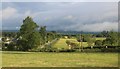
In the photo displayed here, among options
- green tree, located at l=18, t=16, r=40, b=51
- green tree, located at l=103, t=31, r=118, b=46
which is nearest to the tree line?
green tree, located at l=18, t=16, r=40, b=51

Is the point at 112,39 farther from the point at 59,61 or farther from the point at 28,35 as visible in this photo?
the point at 59,61

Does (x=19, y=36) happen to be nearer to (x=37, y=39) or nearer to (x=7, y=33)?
(x=37, y=39)

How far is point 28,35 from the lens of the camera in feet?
187

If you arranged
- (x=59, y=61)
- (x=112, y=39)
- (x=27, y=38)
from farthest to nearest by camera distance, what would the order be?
(x=112, y=39) < (x=27, y=38) < (x=59, y=61)

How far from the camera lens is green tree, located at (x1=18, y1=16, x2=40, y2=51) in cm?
5556

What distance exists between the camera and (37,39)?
5588cm

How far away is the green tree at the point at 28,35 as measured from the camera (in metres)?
55.6

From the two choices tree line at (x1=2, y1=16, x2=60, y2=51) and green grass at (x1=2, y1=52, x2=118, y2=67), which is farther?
tree line at (x1=2, y1=16, x2=60, y2=51)

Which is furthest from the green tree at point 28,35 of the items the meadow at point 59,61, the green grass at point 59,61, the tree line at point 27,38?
the green grass at point 59,61

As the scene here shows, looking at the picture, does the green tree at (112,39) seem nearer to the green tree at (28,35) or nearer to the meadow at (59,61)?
the green tree at (28,35)

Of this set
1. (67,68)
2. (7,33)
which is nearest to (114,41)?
(7,33)

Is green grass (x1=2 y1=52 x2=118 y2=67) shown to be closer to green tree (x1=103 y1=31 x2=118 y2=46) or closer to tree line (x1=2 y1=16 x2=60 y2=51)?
tree line (x1=2 y1=16 x2=60 y2=51)

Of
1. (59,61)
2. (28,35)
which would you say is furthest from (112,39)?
(59,61)

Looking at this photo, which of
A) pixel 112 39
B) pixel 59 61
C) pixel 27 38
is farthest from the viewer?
pixel 112 39
